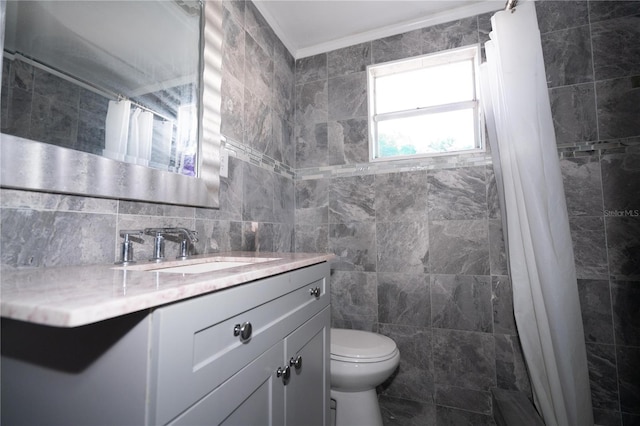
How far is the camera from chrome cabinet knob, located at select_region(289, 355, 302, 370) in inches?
36.0

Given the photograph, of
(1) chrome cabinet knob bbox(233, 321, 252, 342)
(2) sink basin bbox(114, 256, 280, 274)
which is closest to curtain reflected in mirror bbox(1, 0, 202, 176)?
(2) sink basin bbox(114, 256, 280, 274)

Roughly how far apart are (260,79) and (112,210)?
4.02ft

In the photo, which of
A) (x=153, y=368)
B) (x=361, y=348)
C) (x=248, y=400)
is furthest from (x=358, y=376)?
(x=153, y=368)

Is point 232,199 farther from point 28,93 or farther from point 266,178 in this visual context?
point 28,93

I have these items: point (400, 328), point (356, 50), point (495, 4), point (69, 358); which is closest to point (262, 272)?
point (69, 358)

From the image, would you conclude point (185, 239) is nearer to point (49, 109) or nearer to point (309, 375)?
point (49, 109)

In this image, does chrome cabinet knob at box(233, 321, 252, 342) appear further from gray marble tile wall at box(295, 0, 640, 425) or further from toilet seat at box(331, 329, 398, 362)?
gray marble tile wall at box(295, 0, 640, 425)

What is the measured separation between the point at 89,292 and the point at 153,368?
6.5 inches

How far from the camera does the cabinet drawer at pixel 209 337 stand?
476mm

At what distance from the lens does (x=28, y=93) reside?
0.75 metres

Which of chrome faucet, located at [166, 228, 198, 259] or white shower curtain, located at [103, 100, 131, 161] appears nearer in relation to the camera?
white shower curtain, located at [103, 100, 131, 161]

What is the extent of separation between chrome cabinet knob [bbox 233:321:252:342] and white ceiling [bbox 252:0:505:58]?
1882mm

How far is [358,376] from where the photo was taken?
1.35 metres

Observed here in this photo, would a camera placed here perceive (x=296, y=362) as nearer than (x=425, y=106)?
Yes
